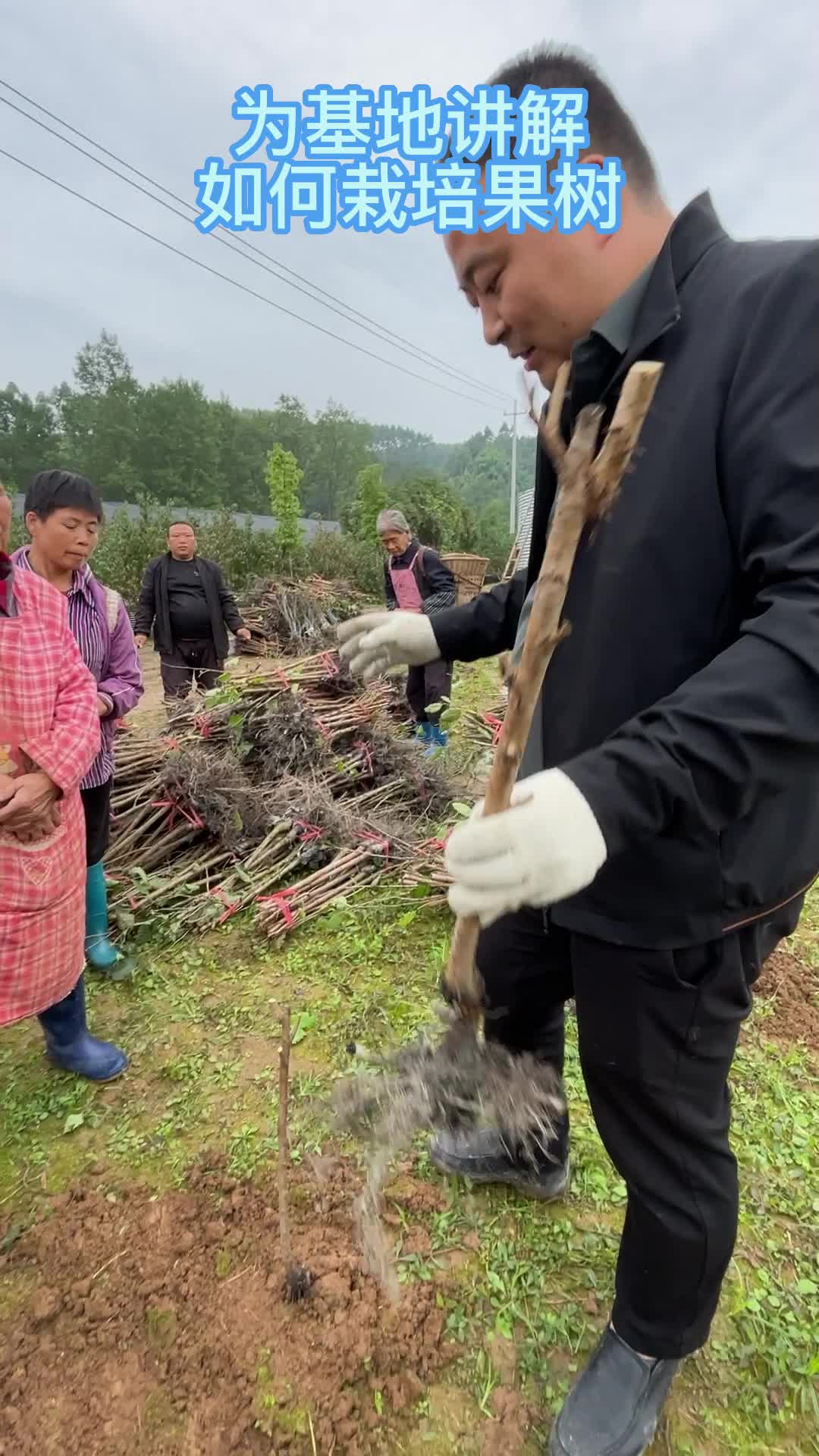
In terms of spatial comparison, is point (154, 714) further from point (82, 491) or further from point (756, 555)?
point (756, 555)

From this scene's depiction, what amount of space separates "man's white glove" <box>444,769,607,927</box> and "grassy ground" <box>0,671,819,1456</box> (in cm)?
127

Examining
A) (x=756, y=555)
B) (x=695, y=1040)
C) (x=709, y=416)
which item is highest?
(x=709, y=416)

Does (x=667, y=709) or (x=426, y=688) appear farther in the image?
(x=426, y=688)

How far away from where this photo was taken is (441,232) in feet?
3.72

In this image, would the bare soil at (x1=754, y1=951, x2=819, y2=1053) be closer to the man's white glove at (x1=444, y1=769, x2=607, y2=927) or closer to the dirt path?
the man's white glove at (x1=444, y1=769, x2=607, y2=927)

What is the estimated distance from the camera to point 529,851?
2.98ft

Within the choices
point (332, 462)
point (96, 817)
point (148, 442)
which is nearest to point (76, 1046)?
point (96, 817)

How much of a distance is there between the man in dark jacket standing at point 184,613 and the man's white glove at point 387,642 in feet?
11.7

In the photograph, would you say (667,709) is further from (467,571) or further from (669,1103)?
(467,571)

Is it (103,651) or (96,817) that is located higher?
(103,651)

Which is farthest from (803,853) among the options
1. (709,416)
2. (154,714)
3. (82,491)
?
(154,714)

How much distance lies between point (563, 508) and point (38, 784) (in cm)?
161

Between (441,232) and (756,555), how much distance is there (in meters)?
0.75

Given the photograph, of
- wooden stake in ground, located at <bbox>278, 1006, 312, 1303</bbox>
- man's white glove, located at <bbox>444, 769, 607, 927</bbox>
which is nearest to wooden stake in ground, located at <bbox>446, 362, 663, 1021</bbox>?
man's white glove, located at <bbox>444, 769, 607, 927</bbox>
